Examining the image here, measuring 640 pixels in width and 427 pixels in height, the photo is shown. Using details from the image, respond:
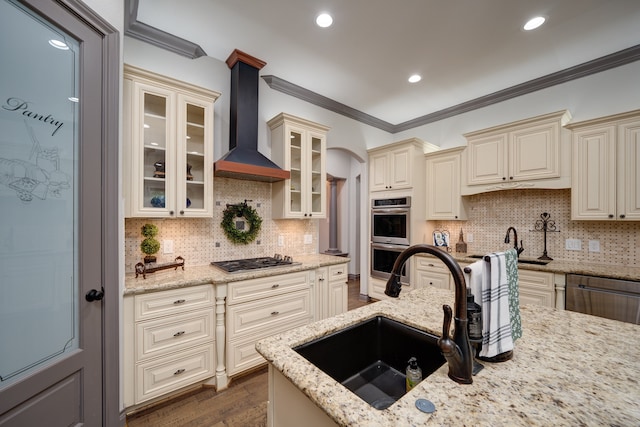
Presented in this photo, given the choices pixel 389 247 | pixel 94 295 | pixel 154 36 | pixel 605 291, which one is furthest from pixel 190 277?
pixel 605 291

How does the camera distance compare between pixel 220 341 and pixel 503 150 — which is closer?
pixel 220 341

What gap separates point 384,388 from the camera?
109 centimetres

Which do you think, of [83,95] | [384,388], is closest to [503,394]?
[384,388]

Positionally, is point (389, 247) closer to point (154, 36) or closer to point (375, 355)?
point (375, 355)

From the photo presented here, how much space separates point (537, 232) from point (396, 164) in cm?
188

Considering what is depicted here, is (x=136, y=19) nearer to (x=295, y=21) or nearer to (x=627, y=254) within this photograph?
(x=295, y=21)

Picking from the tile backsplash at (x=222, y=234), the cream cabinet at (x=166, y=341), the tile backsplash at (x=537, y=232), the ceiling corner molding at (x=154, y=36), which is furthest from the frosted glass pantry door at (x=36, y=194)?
the tile backsplash at (x=537, y=232)

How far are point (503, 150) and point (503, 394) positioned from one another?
3.12 meters

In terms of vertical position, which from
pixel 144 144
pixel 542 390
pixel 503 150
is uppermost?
pixel 503 150

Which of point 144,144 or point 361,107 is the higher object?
point 361,107

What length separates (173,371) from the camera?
1.91m

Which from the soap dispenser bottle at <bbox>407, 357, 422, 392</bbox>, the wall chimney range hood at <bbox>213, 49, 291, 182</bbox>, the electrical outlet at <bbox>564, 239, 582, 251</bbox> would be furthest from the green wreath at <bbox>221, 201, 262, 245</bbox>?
the electrical outlet at <bbox>564, 239, 582, 251</bbox>

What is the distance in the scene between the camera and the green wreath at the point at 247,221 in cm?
266

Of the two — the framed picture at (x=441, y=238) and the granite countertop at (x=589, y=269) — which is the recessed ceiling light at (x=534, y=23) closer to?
the granite countertop at (x=589, y=269)
